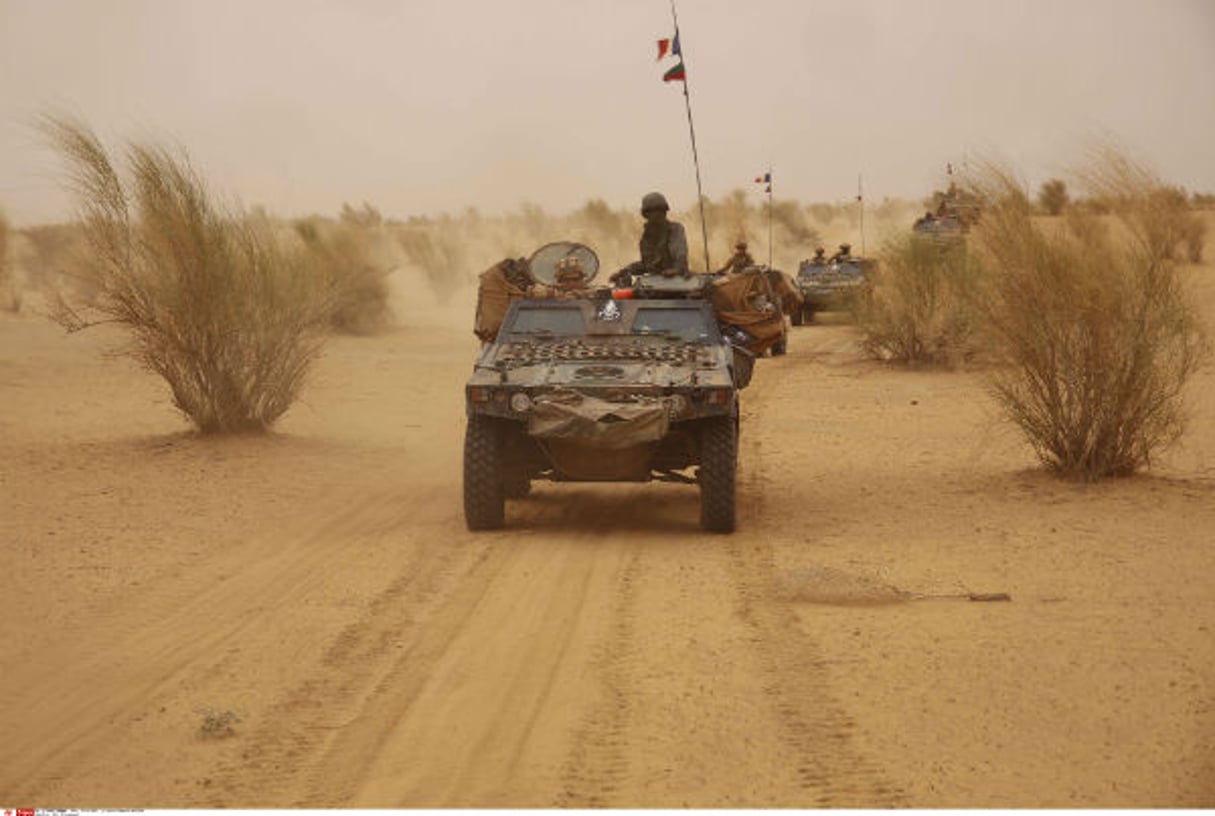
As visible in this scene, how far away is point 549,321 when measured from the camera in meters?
12.7

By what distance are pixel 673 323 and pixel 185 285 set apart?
5495 mm

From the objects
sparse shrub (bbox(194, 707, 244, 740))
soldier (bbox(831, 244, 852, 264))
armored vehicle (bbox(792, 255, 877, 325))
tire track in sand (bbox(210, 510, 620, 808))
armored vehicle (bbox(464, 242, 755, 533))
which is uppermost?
armored vehicle (bbox(464, 242, 755, 533))

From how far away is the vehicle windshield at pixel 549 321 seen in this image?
12648mm

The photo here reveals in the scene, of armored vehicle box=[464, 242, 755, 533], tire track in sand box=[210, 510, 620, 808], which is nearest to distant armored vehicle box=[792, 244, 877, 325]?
armored vehicle box=[464, 242, 755, 533]

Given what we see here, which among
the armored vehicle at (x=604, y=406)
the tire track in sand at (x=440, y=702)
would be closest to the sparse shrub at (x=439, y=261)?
the armored vehicle at (x=604, y=406)

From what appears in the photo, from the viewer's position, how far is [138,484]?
13.9 metres

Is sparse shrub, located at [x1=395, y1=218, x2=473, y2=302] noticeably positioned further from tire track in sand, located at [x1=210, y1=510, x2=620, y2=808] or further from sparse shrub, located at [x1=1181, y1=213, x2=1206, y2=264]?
tire track in sand, located at [x1=210, y1=510, x2=620, y2=808]

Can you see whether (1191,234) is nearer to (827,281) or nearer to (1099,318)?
(1099,318)

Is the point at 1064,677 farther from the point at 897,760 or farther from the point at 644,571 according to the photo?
the point at 644,571

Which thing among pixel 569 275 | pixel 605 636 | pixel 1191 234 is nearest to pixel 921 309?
pixel 1191 234

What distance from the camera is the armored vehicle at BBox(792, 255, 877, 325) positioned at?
35.4 meters

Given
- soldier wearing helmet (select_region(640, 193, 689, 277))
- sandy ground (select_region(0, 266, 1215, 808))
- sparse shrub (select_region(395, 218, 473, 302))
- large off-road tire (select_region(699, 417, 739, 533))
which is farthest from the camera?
sparse shrub (select_region(395, 218, 473, 302))

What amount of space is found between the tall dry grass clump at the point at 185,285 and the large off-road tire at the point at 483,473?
552 centimetres

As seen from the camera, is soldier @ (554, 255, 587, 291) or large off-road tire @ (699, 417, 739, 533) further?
soldier @ (554, 255, 587, 291)
